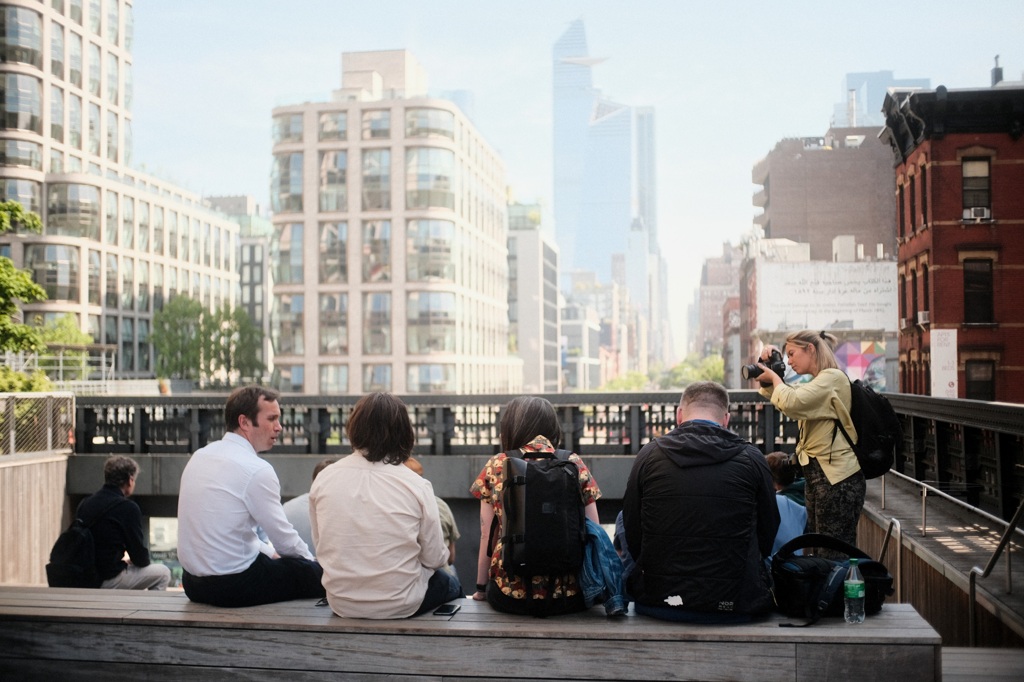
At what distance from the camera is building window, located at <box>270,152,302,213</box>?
238ft

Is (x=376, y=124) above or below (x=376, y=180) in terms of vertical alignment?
above

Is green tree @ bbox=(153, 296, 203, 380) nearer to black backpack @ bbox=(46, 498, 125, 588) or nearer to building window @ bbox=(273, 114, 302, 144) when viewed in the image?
building window @ bbox=(273, 114, 302, 144)

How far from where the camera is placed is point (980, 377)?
108ft

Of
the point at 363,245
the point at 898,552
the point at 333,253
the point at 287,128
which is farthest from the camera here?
the point at 287,128

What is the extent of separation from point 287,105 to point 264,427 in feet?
236

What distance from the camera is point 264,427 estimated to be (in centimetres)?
539

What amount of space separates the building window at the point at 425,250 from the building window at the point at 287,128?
1078 cm

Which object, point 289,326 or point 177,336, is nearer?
point 289,326

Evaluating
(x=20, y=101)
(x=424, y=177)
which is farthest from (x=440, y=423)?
(x=424, y=177)

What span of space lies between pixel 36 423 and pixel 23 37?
43.4m

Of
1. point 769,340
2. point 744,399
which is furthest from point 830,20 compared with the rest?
point 744,399

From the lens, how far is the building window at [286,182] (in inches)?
2854

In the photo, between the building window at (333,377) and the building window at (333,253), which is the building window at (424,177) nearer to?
the building window at (333,253)

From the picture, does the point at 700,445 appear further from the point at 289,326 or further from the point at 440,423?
the point at 289,326
